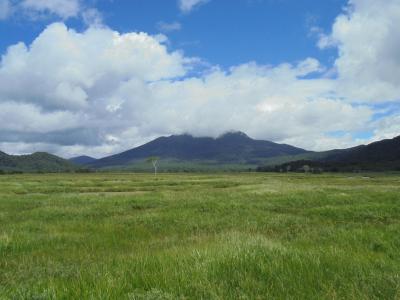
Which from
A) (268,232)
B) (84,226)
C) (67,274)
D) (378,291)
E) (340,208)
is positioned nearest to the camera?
(378,291)

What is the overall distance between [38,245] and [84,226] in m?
5.57

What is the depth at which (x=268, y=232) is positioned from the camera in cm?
1659

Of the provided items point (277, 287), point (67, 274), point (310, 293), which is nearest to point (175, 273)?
point (277, 287)

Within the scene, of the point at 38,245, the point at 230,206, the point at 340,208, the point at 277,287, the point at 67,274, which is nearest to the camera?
the point at 277,287

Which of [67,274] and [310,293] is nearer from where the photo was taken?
[310,293]

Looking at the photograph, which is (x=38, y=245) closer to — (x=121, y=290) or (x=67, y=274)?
(x=67, y=274)

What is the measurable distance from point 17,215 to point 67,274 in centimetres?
1778

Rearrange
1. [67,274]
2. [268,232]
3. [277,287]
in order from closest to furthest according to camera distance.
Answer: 1. [277,287]
2. [67,274]
3. [268,232]

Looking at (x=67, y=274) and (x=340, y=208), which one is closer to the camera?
(x=67, y=274)

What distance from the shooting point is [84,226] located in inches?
774

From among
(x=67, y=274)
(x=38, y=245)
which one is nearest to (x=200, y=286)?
(x=67, y=274)

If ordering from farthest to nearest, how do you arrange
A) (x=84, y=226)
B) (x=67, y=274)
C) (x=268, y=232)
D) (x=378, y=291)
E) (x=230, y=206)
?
(x=230, y=206), (x=84, y=226), (x=268, y=232), (x=67, y=274), (x=378, y=291)

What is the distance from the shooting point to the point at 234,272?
721 cm

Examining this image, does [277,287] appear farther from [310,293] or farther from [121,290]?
[121,290]
